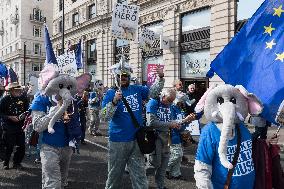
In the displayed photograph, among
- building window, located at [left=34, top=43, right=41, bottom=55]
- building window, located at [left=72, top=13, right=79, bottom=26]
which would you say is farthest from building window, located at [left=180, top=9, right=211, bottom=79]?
building window, located at [left=34, top=43, right=41, bottom=55]

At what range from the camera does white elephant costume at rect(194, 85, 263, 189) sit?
2752mm

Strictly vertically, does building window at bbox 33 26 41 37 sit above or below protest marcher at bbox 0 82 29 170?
above

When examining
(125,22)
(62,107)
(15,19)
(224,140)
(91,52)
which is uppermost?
(15,19)

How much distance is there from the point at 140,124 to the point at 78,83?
0.98m

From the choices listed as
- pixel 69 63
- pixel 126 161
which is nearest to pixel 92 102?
pixel 69 63

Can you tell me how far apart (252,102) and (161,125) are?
2.76 metres

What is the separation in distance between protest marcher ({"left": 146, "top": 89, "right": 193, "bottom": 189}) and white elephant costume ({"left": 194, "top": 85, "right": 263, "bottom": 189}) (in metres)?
2.69

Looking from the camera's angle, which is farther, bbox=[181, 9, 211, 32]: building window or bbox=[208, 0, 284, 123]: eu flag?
bbox=[181, 9, 211, 32]: building window

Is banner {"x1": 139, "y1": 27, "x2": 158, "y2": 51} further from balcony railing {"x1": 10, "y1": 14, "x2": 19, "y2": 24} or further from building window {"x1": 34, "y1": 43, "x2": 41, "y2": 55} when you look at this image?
balcony railing {"x1": 10, "y1": 14, "x2": 19, "y2": 24}

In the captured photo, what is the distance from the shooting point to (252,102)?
297 cm

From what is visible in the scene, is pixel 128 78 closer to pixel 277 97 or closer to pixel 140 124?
pixel 140 124

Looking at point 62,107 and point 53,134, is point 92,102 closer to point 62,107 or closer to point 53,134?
point 53,134

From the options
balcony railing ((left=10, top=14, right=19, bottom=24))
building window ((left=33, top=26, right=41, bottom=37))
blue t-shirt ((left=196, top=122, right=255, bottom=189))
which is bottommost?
blue t-shirt ((left=196, top=122, right=255, bottom=189))

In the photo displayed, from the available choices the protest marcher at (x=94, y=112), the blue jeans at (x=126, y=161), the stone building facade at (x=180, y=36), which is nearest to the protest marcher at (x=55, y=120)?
the blue jeans at (x=126, y=161)
